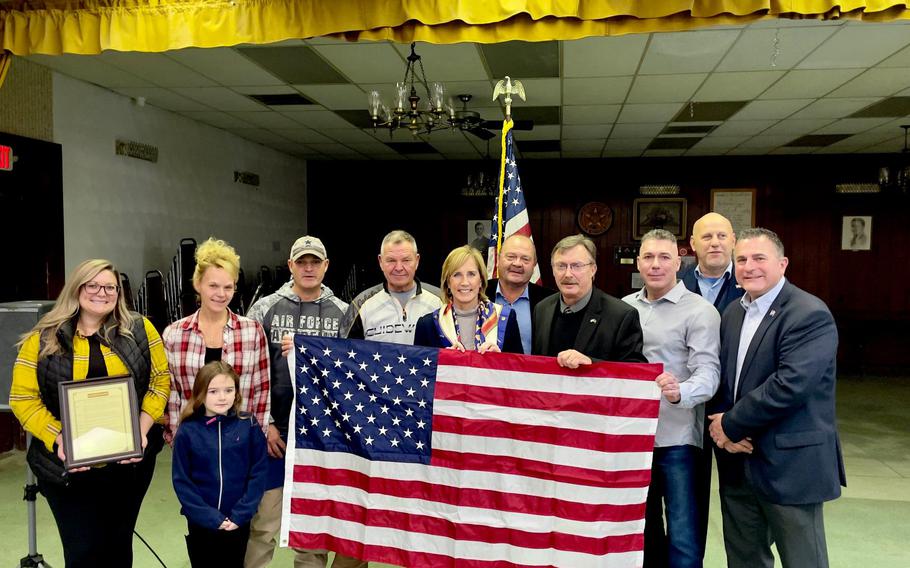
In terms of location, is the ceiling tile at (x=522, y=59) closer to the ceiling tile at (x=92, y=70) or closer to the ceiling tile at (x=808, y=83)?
the ceiling tile at (x=808, y=83)

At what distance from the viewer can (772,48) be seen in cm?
463

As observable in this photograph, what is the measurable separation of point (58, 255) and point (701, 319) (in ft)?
17.5

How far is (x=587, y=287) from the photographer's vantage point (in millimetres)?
2564

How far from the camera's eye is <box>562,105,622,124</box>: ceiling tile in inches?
265

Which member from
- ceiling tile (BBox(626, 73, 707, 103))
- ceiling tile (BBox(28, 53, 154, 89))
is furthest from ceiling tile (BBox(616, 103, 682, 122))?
ceiling tile (BBox(28, 53, 154, 89))

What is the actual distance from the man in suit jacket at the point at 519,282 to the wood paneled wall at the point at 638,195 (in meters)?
8.02

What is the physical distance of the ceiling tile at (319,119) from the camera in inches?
282

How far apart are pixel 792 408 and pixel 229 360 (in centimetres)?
219

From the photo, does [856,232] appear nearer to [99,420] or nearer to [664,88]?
[664,88]

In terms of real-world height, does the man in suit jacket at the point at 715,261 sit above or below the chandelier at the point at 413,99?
below

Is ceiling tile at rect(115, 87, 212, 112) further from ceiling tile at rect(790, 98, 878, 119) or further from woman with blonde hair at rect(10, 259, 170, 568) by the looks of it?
ceiling tile at rect(790, 98, 878, 119)

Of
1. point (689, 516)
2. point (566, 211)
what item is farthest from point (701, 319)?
point (566, 211)

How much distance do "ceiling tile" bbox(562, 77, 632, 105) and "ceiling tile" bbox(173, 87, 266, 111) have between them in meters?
3.26

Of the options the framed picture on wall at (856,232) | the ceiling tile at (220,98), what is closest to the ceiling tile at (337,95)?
the ceiling tile at (220,98)
